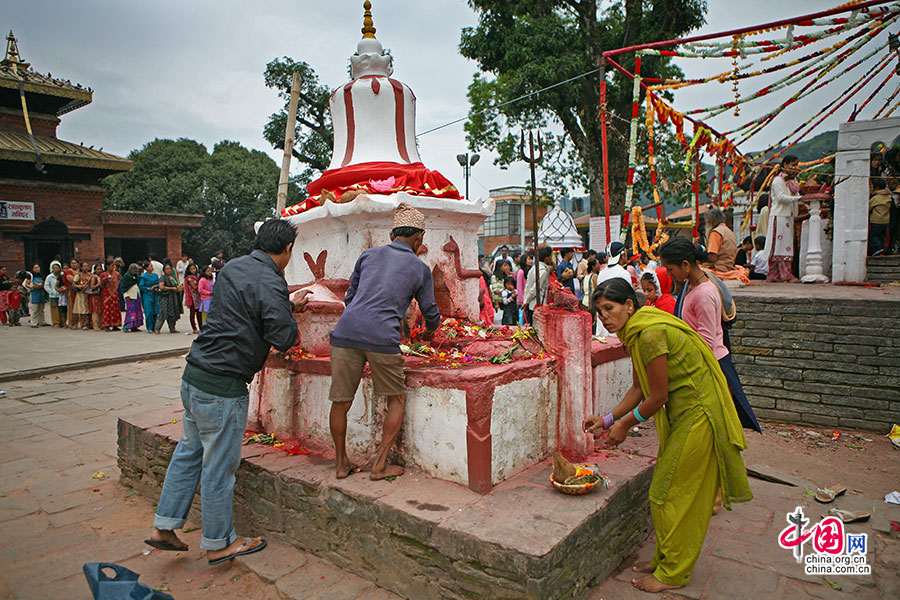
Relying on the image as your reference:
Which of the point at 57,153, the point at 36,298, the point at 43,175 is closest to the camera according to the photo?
the point at 36,298

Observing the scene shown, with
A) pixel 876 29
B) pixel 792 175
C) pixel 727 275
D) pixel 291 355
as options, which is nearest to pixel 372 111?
pixel 291 355

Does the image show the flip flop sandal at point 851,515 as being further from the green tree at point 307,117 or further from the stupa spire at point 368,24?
the green tree at point 307,117

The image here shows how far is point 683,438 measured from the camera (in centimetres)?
258

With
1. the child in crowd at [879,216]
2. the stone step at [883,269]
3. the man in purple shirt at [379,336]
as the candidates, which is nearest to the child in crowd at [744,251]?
the child in crowd at [879,216]

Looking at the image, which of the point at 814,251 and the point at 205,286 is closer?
the point at 814,251

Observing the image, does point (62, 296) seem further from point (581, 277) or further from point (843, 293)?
point (843, 293)

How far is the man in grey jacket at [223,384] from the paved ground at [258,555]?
0.32m

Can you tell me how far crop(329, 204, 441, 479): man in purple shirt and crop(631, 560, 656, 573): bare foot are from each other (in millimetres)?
1441

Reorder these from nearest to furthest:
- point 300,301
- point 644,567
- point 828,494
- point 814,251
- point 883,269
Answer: point 644,567, point 300,301, point 828,494, point 883,269, point 814,251

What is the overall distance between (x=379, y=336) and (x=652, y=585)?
193 centimetres

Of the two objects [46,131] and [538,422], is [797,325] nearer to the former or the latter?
[538,422]

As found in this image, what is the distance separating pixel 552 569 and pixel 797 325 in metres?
4.90

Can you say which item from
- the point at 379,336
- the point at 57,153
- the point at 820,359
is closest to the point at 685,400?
the point at 379,336

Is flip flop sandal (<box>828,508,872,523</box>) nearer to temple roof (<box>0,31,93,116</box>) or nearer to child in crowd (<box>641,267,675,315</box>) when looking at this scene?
child in crowd (<box>641,267,675,315</box>)
